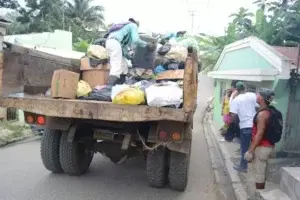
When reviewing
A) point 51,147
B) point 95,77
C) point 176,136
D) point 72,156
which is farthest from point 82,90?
point 176,136

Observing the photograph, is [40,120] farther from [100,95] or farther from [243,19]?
[243,19]

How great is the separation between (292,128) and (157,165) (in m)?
3.90

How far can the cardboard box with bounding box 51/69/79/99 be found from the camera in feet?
14.1

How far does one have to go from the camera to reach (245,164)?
20.9ft

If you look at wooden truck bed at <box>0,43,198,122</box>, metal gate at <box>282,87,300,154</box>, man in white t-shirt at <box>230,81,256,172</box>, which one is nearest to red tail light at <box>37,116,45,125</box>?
wooden truck bed at <box>0,43,198,122</box>

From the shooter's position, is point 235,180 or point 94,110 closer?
point 94,110

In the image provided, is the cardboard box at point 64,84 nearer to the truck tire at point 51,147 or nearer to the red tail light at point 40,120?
the red tail light at point 40,120

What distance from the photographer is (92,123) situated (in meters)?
4.98

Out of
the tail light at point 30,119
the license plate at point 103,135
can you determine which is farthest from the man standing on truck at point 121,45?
the tail light at point 30,119

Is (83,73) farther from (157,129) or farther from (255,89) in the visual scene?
(255,89)

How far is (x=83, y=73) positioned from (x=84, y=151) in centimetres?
127

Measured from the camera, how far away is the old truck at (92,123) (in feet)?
13.4

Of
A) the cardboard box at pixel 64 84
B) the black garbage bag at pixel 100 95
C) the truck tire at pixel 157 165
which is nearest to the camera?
the cardboard box at pixel 64 84

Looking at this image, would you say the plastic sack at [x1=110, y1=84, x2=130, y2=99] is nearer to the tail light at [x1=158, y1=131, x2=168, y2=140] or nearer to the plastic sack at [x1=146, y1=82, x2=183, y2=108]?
the plastic sack at [x1=146, y1=82, x2=183, y2=108]
